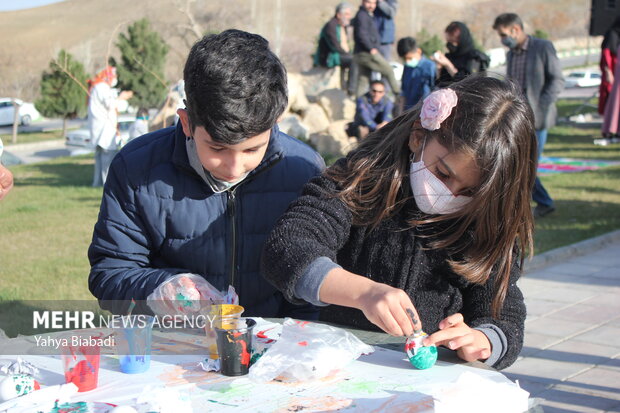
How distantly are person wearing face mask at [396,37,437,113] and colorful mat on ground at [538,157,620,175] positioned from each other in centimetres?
239

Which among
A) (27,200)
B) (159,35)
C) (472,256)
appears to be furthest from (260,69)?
(159,35)

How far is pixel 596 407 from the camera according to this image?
136 inches

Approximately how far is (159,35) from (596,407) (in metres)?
19.8

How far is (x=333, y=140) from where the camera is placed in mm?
12109

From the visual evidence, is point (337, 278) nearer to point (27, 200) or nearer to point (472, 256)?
point (472, 256)

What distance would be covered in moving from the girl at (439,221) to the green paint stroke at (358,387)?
0.22 meters

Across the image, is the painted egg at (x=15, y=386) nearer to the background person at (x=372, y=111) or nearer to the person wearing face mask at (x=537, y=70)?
the person wearing face mask at (x=537, y=70)

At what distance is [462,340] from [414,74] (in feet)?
25.5

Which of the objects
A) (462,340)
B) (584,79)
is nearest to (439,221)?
(462,340)

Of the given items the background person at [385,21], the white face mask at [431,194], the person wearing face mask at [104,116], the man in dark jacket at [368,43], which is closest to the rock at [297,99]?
the man in dark jacket at [368,43]

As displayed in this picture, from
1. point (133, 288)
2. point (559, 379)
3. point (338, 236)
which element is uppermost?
point (338, 236)

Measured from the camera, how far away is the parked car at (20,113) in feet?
81.3

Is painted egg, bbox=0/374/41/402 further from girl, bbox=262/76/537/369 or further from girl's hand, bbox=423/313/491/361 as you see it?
girl's hand, bbox=423/313/491/361

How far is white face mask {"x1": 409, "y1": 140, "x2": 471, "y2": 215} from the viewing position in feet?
7.11
